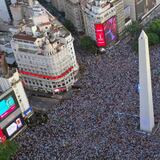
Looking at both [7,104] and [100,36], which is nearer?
[7,104]

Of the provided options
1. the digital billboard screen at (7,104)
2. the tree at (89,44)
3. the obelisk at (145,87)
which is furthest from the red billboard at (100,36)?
the obelisk at (145,87)

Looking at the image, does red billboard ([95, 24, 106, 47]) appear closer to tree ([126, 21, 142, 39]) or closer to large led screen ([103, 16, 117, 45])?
large led screen ([103, 16, 117, 45])

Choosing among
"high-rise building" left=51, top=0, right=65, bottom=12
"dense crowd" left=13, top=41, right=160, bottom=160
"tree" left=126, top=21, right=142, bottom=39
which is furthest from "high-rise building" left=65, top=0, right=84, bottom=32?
"dense crowd" left=13, top=41, right=160, bottom=160

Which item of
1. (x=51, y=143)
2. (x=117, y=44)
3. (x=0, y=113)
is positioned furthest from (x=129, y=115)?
(x=117, y=44)

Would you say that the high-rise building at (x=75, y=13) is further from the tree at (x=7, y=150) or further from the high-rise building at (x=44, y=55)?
the tree at (x=7, y=150)

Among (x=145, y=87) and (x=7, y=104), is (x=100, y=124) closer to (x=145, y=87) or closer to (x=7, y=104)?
(x=145, y=87)

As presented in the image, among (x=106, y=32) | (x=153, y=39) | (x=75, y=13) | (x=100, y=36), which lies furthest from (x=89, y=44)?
(x=153, y=39)
